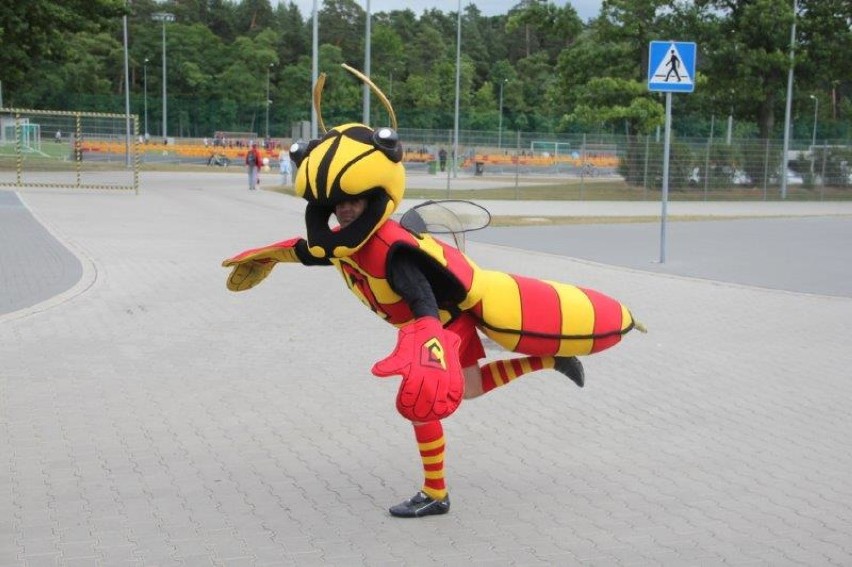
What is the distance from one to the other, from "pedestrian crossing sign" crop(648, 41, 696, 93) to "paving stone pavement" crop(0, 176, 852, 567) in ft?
13.0

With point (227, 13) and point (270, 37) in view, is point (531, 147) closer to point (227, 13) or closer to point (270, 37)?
point (270, 37)

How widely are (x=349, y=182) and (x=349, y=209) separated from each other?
163 mm

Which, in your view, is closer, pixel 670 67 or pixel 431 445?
pixel 431 445

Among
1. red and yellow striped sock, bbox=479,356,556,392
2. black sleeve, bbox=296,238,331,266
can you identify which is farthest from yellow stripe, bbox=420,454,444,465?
black sleeve, bbox=296,238,331,266

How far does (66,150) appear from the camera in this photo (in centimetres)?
4100

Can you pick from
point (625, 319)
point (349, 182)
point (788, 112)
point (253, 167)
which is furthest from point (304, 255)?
point (788, 112)

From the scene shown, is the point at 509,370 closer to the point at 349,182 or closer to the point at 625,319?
the point at 625,319

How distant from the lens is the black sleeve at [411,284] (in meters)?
4.50

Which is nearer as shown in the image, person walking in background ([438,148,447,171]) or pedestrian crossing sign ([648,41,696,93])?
pedestrian crossing sign ([648,41,696,93])

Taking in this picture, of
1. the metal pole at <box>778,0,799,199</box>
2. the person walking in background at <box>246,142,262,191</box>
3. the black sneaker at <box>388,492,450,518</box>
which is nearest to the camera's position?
the black sneaker at <box>388,492,450,518</box>

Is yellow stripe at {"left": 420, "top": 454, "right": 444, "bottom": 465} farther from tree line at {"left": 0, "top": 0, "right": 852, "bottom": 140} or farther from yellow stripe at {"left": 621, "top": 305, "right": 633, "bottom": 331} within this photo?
tree line at {"left": 0, "top": 0, "right": 852, "bottom": 140}

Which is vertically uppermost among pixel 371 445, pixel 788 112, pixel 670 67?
pixel 788 112

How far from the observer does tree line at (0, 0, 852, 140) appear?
121 ft

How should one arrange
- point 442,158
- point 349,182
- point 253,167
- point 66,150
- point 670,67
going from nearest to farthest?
point 349,182 < point 670,67 < point 253,167 < point 66,150 < point 442,158
